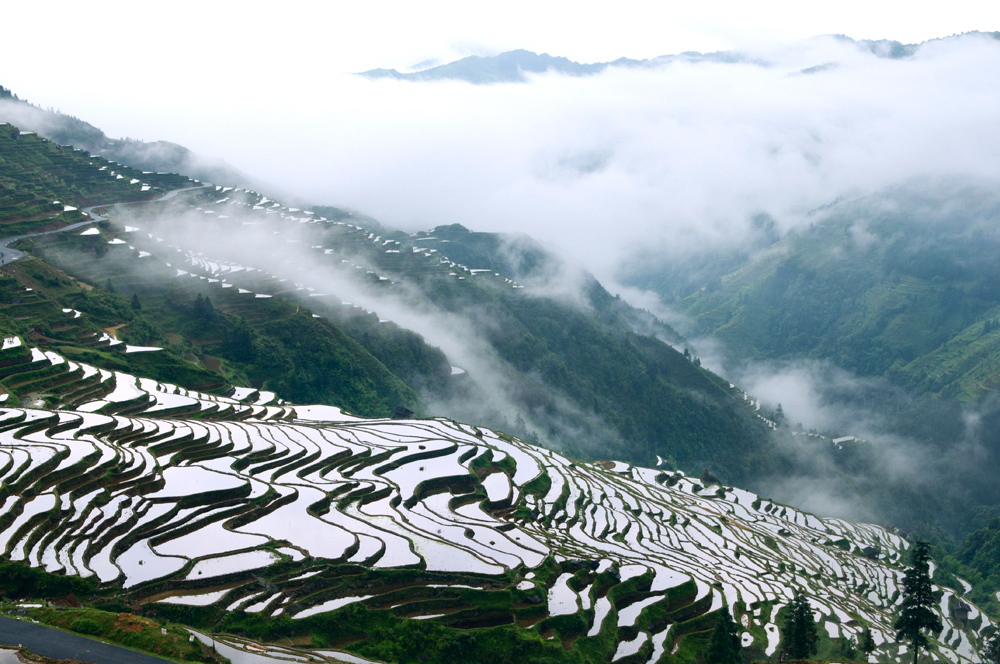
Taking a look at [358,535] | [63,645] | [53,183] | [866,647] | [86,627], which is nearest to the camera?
[63,645]

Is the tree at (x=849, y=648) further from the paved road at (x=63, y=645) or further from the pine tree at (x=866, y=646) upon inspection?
the paved road at (x=63, y=645)

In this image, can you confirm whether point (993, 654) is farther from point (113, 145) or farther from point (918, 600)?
point (113, 145)

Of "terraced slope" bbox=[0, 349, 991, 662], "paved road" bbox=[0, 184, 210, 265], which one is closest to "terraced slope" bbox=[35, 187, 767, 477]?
"paved road" bbox=[0, 184, 210, 265]

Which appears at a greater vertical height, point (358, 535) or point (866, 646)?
point (358, 535)

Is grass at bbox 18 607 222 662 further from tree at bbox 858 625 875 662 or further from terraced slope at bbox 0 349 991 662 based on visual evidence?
tree at bbox 858 625 875 662

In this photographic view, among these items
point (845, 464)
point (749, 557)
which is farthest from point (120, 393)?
point (845, 464)

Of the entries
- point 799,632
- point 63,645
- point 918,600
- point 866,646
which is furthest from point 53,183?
point 918,600

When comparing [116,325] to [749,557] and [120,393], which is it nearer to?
[120,393]
